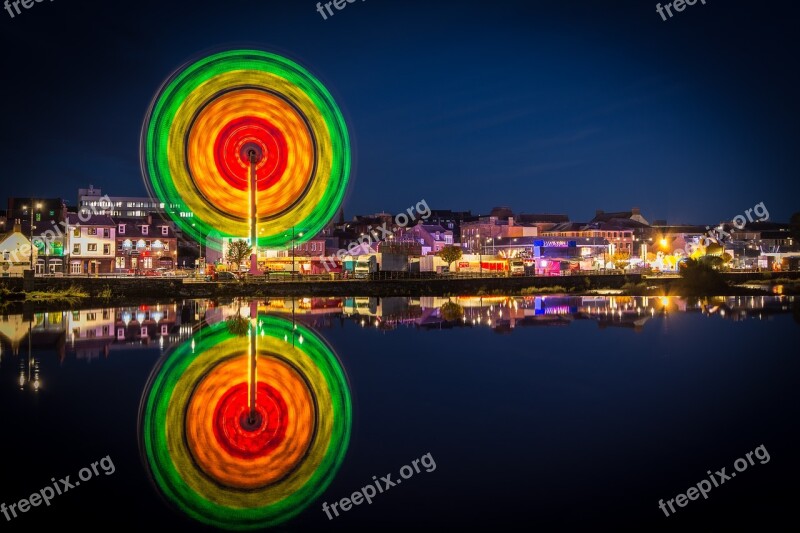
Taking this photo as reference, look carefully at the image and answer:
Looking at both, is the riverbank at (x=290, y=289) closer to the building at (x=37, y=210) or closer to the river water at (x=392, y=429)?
the river water at (x=392, y=429)

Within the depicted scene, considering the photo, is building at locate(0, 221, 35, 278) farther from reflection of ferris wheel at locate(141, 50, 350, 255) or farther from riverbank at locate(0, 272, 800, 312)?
reflection of ferris wheel at locate(141, 50, 350, 255)

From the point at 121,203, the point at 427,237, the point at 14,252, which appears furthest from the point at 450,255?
the point at 121,203

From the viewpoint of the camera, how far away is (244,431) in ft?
48.1

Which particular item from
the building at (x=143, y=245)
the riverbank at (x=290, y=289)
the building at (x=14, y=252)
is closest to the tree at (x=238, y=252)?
the building at (x=143, y=245)

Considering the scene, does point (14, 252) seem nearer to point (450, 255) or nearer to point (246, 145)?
point (246, 145)

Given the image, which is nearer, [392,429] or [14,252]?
[392,429]

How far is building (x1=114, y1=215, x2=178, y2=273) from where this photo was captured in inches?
2795

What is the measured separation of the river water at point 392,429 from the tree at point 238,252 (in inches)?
1275

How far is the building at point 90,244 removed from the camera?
66.3 meters

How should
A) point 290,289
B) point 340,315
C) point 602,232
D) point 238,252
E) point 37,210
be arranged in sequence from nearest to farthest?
1. point 340,315
2. point 290,289
3. point 238,252
4. point 37,210
5. point 602,232

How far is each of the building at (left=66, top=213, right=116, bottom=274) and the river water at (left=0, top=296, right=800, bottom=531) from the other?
128 feet

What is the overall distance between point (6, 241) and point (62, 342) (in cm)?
3818

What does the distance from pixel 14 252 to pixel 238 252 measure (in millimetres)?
17534

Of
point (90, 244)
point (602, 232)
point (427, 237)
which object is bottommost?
point (90, 244)
